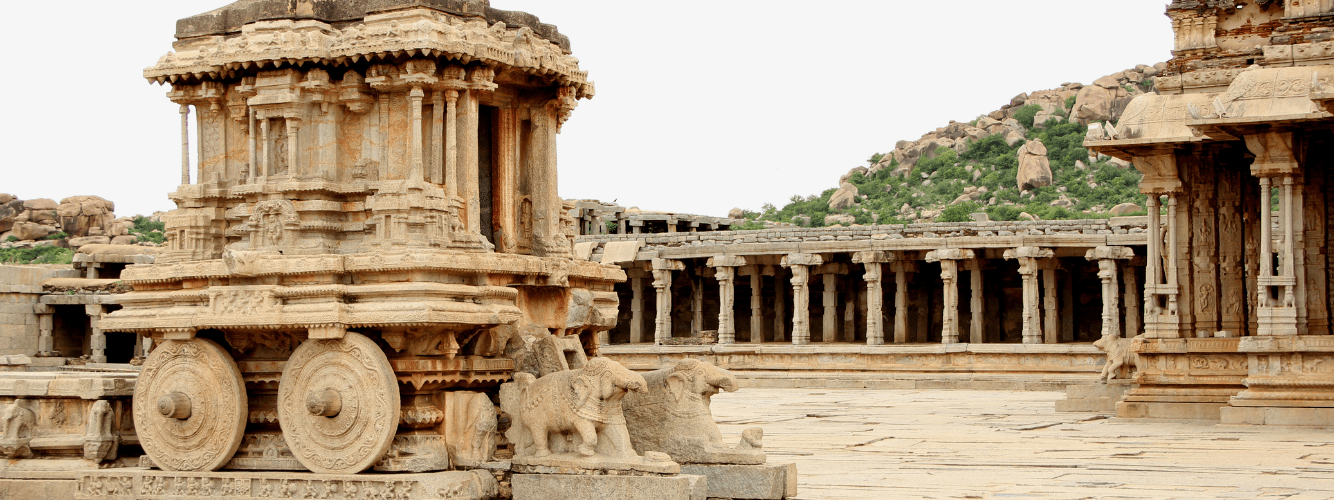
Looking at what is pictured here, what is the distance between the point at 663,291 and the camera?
139ft

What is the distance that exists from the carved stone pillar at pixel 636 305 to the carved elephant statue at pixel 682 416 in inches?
1283

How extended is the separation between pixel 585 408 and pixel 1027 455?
20.5 feet

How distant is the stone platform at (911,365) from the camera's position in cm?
3456

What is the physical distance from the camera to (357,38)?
12.5 meters

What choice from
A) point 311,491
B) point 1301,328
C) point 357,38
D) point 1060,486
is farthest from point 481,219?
point 1301,328

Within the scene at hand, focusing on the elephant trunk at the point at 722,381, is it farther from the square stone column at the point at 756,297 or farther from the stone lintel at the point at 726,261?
the square stone column at the point at 756,297

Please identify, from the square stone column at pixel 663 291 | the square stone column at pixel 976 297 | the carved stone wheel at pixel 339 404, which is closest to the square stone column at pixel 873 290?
the square stone column at pixel 976 297

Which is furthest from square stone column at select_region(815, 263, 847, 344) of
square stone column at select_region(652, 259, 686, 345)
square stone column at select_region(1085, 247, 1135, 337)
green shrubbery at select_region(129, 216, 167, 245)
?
green shrubbery at select_region(129, 216, 167, 245)

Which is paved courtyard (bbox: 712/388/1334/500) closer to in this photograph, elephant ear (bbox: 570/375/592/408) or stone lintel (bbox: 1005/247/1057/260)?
elephant ear (bbox: 570/375/592/408)

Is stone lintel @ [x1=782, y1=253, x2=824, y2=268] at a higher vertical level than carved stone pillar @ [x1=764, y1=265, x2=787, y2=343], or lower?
higher

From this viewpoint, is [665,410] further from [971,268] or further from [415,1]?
[971,268]

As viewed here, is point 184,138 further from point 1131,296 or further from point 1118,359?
point 1131,296

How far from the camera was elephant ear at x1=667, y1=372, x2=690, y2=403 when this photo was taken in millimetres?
12375

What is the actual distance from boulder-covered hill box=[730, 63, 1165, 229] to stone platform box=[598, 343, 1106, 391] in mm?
26455
